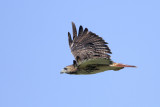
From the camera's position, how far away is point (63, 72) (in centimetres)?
1423

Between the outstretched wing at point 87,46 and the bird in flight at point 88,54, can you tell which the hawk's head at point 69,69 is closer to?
the bird in flight at point 88,54

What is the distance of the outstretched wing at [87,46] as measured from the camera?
13992 mm

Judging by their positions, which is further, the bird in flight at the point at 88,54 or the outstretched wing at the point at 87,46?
the outstretched wing at the point at 87,46

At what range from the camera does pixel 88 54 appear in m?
14.3

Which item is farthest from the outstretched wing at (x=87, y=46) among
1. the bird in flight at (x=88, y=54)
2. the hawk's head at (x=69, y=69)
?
the hawk's head at (x=69, y=69)

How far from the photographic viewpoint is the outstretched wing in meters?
14.0

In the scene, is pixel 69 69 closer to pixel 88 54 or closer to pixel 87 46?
pixel 88 54

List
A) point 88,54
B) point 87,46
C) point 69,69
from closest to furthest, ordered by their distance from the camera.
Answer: point 69,69 < point 88,54 < point 87,46

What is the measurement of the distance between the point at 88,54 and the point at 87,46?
0.68 meters

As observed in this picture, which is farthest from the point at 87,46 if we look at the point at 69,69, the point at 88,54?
the point at 69,69

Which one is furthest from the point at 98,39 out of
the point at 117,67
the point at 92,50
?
the point at 117,67

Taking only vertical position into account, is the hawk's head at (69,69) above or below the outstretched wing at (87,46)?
below

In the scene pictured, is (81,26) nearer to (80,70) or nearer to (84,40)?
(84,40)

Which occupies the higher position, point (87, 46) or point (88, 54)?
point (87, 46)
